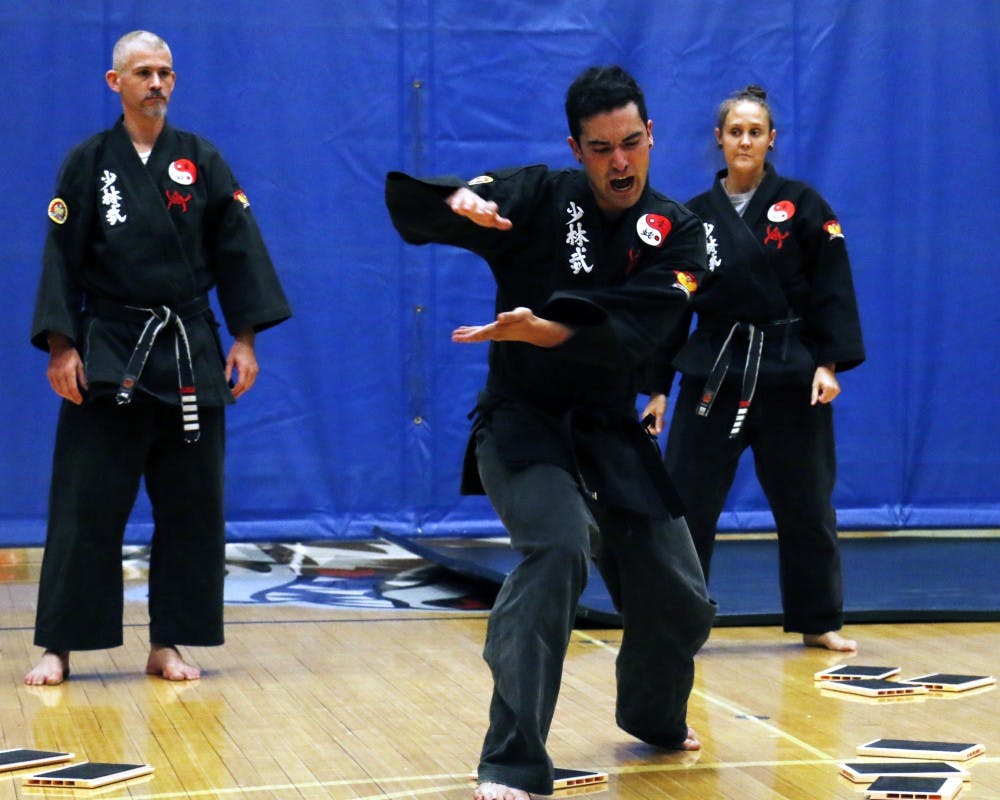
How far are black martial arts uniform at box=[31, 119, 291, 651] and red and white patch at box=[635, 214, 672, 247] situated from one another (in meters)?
1.45

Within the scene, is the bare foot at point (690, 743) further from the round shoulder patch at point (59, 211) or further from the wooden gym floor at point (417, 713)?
the round shoulder patch at point (59, 211)

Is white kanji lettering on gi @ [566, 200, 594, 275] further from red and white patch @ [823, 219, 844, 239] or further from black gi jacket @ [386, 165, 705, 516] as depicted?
red and white patch @ [823, 219, 844, 239]

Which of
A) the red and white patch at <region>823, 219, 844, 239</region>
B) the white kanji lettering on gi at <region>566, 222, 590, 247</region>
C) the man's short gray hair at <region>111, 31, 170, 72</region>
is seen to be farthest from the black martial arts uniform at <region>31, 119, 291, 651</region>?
the red and white patch at <region>823, 219, 844, 239</region>

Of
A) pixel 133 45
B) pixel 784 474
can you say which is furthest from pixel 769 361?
pixel 133 45

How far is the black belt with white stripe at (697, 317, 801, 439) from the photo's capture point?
4.49 m

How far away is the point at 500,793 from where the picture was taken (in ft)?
9.32

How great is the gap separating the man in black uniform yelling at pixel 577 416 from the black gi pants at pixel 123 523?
4.04 feet

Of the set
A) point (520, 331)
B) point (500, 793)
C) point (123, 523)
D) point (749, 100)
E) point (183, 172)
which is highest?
point (749, 100)

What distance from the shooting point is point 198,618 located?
427cm

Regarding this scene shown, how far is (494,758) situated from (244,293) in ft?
5.99

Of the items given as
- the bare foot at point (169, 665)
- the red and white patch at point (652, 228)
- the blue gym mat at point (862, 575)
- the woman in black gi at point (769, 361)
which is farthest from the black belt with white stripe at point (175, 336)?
the red and white patch at point (652, 228)

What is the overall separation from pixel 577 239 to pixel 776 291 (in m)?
1.60

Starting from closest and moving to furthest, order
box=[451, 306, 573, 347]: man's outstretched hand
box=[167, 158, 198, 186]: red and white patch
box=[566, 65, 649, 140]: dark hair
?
box=[451, 306, 573, 347]: man's outstretched hand → box=[566, 65, 649, 140]: dark hair → box=[167, 158, 198, 186]: red and white patch

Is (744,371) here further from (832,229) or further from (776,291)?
(832,229)
